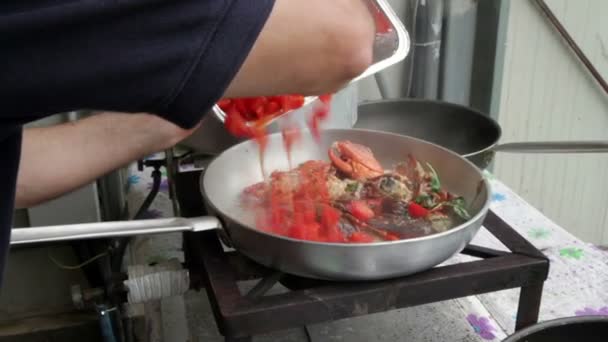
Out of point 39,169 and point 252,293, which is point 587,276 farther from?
point 39,169

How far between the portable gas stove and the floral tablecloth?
0.45 feet

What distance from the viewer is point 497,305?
3.09 feet

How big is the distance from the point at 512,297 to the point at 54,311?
1.16 meters

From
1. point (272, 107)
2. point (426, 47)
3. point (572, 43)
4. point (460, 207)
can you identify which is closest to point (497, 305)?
point (460, 207)

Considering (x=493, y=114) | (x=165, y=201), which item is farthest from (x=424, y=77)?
(x=165, y=201)

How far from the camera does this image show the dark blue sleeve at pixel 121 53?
0.32 meters

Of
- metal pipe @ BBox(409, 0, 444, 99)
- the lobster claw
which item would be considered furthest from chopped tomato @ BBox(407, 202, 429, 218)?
metal pipe @ BBox(409, 0, 444, 99)

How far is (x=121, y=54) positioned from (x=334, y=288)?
0.41 metres

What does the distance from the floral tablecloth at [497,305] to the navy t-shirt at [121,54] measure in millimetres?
599

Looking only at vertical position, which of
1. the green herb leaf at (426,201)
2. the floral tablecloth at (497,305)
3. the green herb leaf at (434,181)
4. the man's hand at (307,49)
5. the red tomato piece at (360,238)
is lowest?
the floral tablecloth at (497,305)

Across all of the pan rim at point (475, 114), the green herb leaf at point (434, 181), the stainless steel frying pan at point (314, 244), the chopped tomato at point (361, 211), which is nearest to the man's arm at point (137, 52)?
the stainless steel frying pan at point (314, 244)

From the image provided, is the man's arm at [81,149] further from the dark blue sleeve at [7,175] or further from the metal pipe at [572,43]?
the metal pipe at [572,43]

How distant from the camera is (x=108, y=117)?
2.91ft

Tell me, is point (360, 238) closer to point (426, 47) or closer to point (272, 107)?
point (272, 107)
